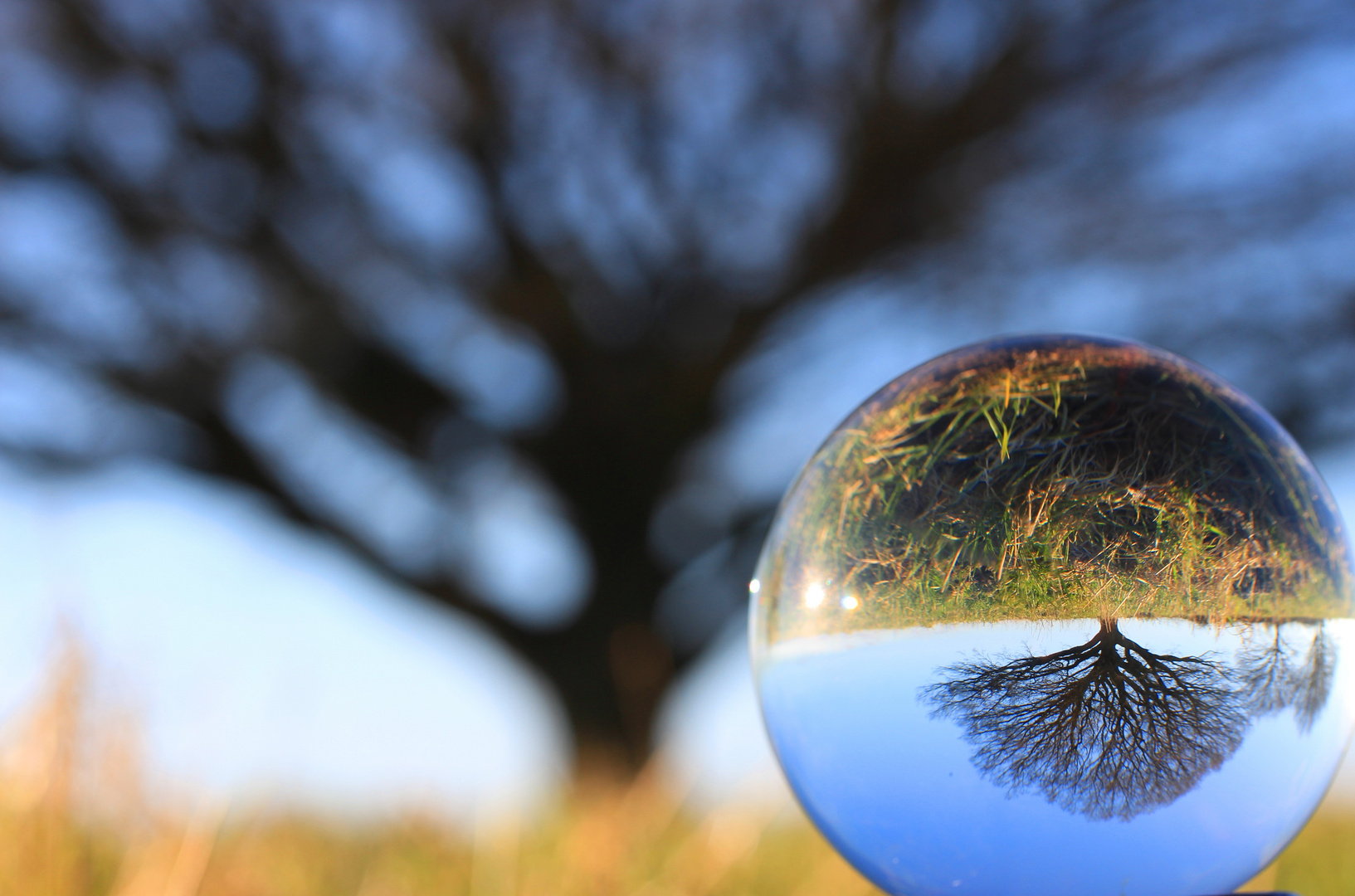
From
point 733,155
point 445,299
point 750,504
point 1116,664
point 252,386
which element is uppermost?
point 733,155

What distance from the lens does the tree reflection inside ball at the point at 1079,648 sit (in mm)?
1229

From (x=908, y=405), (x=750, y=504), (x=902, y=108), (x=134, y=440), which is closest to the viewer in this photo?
(x=908, y=405)

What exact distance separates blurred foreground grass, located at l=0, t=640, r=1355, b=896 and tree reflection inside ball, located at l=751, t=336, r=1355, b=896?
121 cm

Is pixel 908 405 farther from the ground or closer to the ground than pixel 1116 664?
farther from the ground

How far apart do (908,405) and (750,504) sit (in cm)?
599

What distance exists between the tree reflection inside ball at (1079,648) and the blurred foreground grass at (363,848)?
1.21 m

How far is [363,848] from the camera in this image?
346 cm

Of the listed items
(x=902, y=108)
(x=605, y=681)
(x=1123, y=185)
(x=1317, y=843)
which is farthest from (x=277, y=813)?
(x=1123, y=185)

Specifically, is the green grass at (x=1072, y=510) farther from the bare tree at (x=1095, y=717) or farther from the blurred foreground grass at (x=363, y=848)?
the blurred foreground grass at (x=363, y=848)

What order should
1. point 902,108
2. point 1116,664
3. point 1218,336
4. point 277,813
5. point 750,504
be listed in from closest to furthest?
point 1116,664, point 277,813, point 902,108, point 1218,336, point 750,504

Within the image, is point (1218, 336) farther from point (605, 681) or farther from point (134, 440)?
point (134, 440)

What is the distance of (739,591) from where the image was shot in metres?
7.71

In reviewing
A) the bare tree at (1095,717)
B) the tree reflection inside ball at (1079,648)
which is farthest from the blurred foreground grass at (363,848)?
the bare tree at (1095,717)

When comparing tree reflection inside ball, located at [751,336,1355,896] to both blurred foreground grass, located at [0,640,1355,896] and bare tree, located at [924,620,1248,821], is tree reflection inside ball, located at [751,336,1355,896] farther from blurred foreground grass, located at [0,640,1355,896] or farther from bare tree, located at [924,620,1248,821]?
blurred foreground grass, located at [0,640,1355,896]
